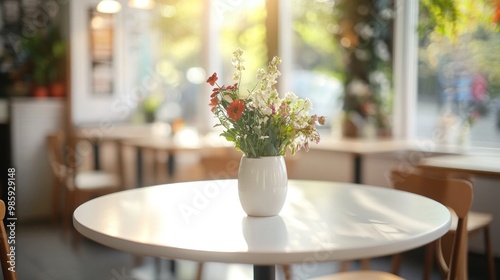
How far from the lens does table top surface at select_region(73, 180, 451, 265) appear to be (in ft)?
4.97

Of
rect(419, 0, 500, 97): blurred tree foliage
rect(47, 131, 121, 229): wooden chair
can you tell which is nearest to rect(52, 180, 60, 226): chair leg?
rect(47, 131, 121, 229): wooden chair

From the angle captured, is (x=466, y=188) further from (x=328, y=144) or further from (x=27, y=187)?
(x=27, y=187)

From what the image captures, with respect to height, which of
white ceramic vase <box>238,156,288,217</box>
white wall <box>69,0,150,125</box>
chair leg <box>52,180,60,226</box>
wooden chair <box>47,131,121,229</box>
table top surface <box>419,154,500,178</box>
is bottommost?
chair leg <box>52,180,60,226</box>

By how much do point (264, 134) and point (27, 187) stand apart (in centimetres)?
460

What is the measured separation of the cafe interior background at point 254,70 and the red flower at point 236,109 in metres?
2.95

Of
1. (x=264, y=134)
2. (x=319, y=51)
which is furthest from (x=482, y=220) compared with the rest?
(x=319, y=51)

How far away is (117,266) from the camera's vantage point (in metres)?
4.25

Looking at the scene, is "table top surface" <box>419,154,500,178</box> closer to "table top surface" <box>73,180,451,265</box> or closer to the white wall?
"table top surface" <box>73,180,451,265</box>

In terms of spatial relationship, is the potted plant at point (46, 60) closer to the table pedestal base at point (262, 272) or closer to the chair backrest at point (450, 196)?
the chair backrest at point (450, 196)

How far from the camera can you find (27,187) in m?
5.84

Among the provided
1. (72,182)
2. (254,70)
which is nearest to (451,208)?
(72,182)

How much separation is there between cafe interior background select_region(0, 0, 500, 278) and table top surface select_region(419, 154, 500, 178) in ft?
0.94

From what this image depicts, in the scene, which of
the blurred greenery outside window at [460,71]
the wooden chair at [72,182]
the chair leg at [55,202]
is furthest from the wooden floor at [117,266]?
the blurred greenery outside window at [460,71]

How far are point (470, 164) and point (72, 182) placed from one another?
3.32 meters
